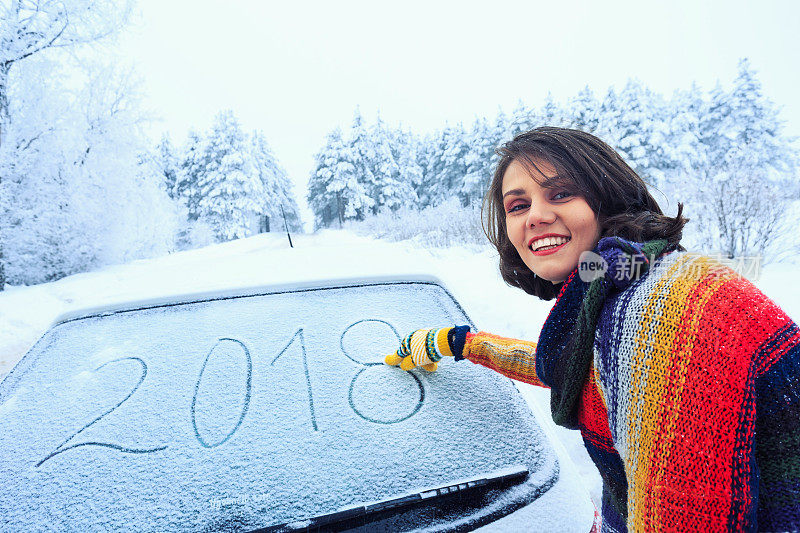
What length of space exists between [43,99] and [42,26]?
4.99 feet

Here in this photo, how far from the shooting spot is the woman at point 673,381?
1.69 feet

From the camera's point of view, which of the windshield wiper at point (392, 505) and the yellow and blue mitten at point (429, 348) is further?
the yellow and blue mitten at point (429, 348)

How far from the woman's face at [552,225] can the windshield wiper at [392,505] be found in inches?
21.8

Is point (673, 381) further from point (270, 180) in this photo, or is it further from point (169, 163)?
point (169, 163)

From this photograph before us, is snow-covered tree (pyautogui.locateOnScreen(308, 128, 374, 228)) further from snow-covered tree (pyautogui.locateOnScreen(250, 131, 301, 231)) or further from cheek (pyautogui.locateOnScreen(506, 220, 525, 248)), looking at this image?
cheek (pyautogui.locateOnScreen(506, 220, 525, 248))

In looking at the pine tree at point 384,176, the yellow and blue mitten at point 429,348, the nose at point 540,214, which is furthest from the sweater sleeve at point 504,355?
the pine tree at point 384,176

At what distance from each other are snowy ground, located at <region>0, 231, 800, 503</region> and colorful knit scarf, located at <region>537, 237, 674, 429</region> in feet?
1.30

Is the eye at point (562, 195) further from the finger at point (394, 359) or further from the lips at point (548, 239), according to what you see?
the finger at point (394, 359)

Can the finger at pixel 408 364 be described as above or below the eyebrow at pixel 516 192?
below

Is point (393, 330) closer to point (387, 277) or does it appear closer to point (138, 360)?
point (387, 277)

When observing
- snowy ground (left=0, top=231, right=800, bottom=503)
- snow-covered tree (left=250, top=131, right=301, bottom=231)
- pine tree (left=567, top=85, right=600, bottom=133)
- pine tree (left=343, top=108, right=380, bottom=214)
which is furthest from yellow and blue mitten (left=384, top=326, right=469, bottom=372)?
pine tree (left=343, top=108, right=380, bottom=214)

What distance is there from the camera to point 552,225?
36.9 inches

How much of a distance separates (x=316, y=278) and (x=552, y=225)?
1.13m

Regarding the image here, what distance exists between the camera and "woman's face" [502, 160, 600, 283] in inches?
36.5
